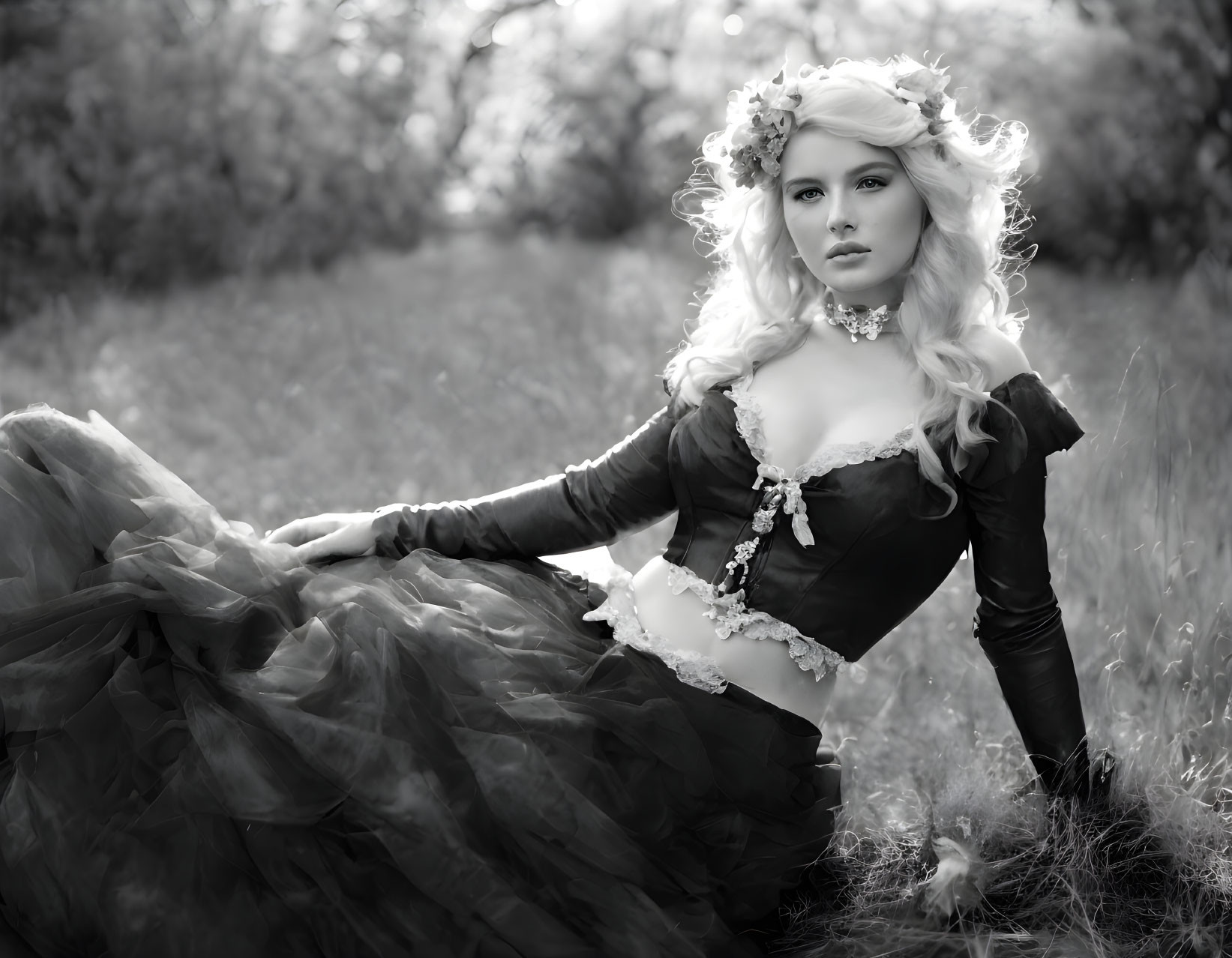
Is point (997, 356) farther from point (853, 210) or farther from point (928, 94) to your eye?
point (928, 94)

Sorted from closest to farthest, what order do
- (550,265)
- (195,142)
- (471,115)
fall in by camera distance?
(195,142)
(550,265)
(471,115)

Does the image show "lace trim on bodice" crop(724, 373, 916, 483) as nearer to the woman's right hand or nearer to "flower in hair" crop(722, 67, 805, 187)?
"flower in hair" crop(722, 67, 805, 187)

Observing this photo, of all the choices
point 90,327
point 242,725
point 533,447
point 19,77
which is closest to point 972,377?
point 242,725

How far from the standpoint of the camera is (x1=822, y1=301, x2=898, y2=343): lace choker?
211 centimetres

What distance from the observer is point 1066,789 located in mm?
2158

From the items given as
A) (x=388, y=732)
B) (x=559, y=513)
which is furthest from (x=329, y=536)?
(x=388, y=732)

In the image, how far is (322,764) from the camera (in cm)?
168

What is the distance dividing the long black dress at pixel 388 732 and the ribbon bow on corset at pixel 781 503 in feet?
0.04

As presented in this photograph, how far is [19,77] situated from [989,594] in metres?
9.10

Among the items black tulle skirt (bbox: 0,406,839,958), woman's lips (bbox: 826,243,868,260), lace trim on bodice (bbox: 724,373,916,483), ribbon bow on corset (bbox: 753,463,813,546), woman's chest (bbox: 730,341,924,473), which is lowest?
black tulle skirt (bbox: 0,406,839,958)

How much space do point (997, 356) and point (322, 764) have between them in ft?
4.28

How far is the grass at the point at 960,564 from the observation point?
2.13m

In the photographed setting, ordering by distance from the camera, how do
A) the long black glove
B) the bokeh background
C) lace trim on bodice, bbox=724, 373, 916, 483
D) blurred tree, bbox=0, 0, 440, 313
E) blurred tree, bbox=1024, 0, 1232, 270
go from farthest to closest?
blurred tree, bbox=0, 0, 440, 313 → blurred tree, bbox=1024, 0, 1232, 270 → the bokeh background → the long black glove → lace trim on bodice, bbox=724, 373, 916, 483

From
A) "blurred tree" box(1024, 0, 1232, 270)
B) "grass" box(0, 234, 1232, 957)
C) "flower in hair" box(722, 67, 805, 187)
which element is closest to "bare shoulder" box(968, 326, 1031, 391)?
"flower in hair" box(722, 67, 805, 187)
